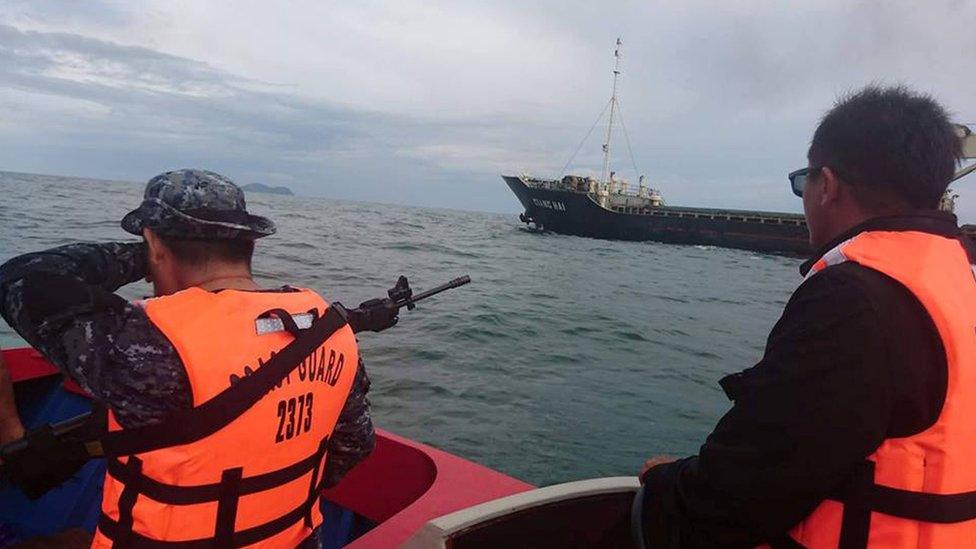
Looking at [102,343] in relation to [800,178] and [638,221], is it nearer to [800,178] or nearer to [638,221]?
[800,178]

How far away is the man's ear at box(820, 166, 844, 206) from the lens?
5.73ft

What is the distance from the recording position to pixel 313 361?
1.88 meters

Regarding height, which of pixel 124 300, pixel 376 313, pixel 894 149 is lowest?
pixel 376 313

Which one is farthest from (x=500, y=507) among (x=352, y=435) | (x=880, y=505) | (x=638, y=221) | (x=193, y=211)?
(x=638, y=221)

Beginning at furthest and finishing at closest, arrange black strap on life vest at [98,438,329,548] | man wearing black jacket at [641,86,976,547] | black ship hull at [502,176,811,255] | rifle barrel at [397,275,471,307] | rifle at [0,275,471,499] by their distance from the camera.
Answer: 1. black ship hull at [502,176,811,255]
2. rifle barrel at [397,275,471,307]
3. rifle at [0,275,471,499]
4. black strap on life vest at [98,438,329,548]
5. man wearing black jacket at [641,86,976,547]

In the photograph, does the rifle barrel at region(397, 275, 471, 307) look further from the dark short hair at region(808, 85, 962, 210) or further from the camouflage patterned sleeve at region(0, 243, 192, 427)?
the dark short hair at region(808, 85, 962, 210)

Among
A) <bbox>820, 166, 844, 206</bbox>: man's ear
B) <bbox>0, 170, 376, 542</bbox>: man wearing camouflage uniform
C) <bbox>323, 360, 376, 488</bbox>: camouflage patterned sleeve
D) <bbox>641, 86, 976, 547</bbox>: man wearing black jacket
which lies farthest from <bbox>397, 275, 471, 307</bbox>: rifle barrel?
<bbox>820, 166, 844, 206</bbox>: man's ear

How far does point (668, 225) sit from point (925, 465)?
49075 mm

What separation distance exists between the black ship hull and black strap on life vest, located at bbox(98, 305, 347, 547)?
47226mm

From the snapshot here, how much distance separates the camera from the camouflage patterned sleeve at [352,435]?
7.61 feet

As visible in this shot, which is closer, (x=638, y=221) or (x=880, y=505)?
(x=880, y=505)

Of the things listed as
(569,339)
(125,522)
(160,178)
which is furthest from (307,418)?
(569,339)

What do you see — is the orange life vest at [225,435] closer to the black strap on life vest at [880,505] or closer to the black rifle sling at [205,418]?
the black rifle sling at [205,418]

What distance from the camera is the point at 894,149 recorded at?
163 centimetres
